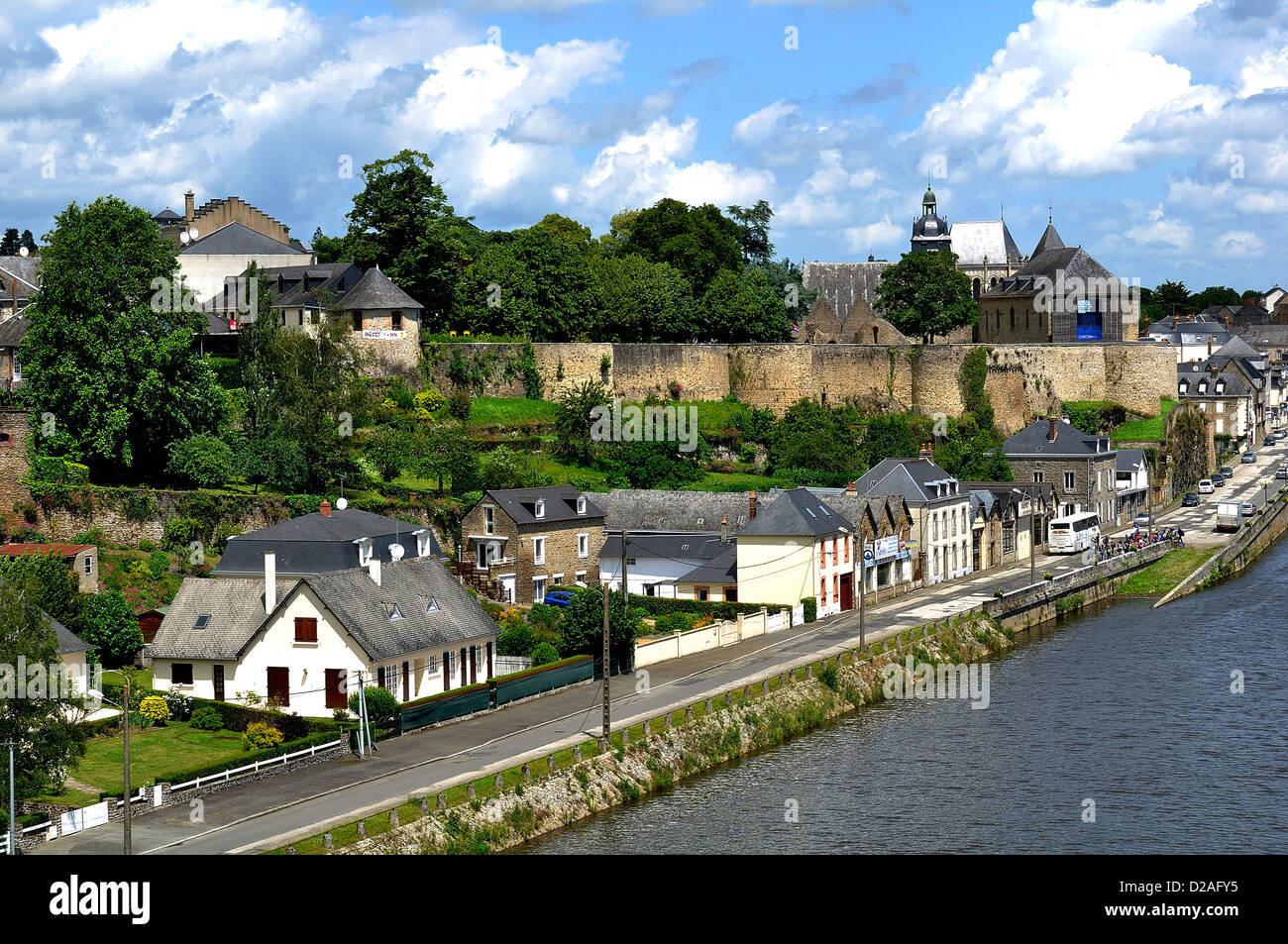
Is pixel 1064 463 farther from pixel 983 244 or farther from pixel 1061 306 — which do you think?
pixel 983 244

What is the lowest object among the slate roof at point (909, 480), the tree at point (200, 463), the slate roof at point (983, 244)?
the slate roof at point (909, 480)

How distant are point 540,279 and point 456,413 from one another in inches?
458

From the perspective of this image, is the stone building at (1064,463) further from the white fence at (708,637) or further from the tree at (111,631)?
the tree at (111,631)

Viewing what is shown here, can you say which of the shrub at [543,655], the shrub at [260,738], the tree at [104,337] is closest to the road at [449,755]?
the shrub at [543,655]

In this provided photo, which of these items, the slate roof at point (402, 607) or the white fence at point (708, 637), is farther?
the white fence at point (708, 637)

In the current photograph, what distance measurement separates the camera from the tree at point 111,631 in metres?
38.2

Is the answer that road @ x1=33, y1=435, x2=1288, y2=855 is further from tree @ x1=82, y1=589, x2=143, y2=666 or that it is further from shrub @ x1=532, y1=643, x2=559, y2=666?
tree @ x1=82, y1=589, x2=143, y2=666

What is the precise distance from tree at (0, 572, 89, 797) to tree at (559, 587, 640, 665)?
15.0m

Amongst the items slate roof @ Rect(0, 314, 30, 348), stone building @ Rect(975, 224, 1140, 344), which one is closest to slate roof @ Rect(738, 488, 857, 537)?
slate roof @ Rect(0, 314, 30, 348)

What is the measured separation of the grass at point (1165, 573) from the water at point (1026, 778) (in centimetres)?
1447

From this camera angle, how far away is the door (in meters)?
35.2
